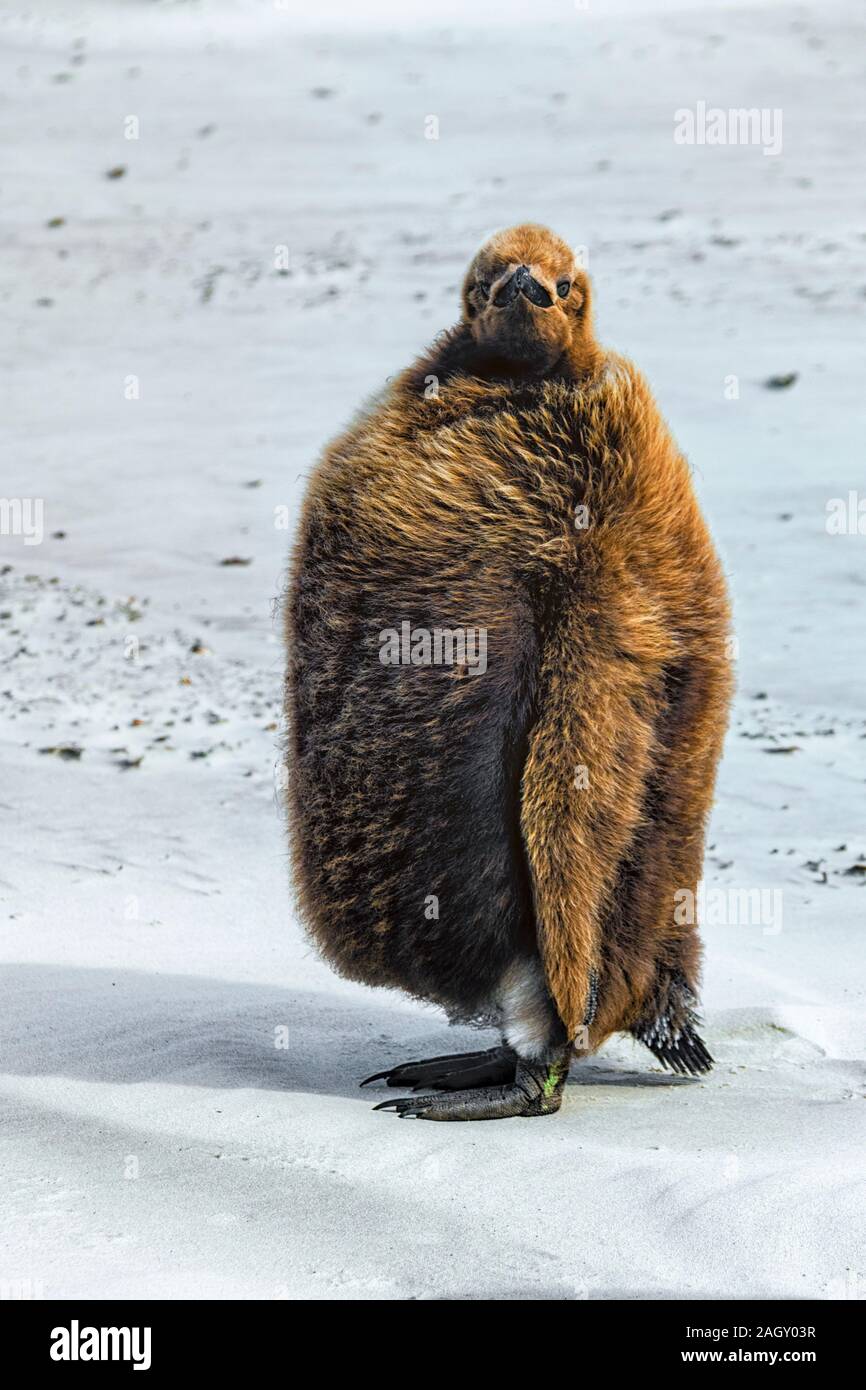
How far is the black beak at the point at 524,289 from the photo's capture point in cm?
313

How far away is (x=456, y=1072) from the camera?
362cm

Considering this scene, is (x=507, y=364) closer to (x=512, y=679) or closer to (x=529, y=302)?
(x=529, y=302)

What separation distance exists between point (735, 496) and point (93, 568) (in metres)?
3.48

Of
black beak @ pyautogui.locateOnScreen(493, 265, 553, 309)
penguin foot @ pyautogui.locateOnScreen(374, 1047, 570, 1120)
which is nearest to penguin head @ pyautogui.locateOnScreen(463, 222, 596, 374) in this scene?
black beak @ pyautogui.locateOnScreen(493, 265, 553, 309)

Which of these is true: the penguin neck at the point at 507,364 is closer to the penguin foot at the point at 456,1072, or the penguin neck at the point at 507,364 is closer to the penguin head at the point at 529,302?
the penguin head at the point at 529,302

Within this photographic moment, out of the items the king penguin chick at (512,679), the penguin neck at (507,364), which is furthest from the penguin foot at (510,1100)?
the penguin neck at (507,364)

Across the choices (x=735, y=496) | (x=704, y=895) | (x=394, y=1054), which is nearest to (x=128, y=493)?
(x=735, y=496)

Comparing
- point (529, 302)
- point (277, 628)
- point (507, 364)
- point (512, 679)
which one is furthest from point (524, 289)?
point (277, 628)

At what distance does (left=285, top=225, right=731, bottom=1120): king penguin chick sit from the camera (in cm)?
317

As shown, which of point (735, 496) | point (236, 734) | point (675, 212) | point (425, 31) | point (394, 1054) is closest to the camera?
point (394, 1054)

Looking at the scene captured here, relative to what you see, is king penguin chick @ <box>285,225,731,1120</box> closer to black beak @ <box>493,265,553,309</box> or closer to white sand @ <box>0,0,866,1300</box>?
black beak @ <box>493,265,553,309</box>

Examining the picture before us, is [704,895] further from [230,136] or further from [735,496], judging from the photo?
[230,136]

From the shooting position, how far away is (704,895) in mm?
5059

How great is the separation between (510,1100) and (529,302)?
160cm
